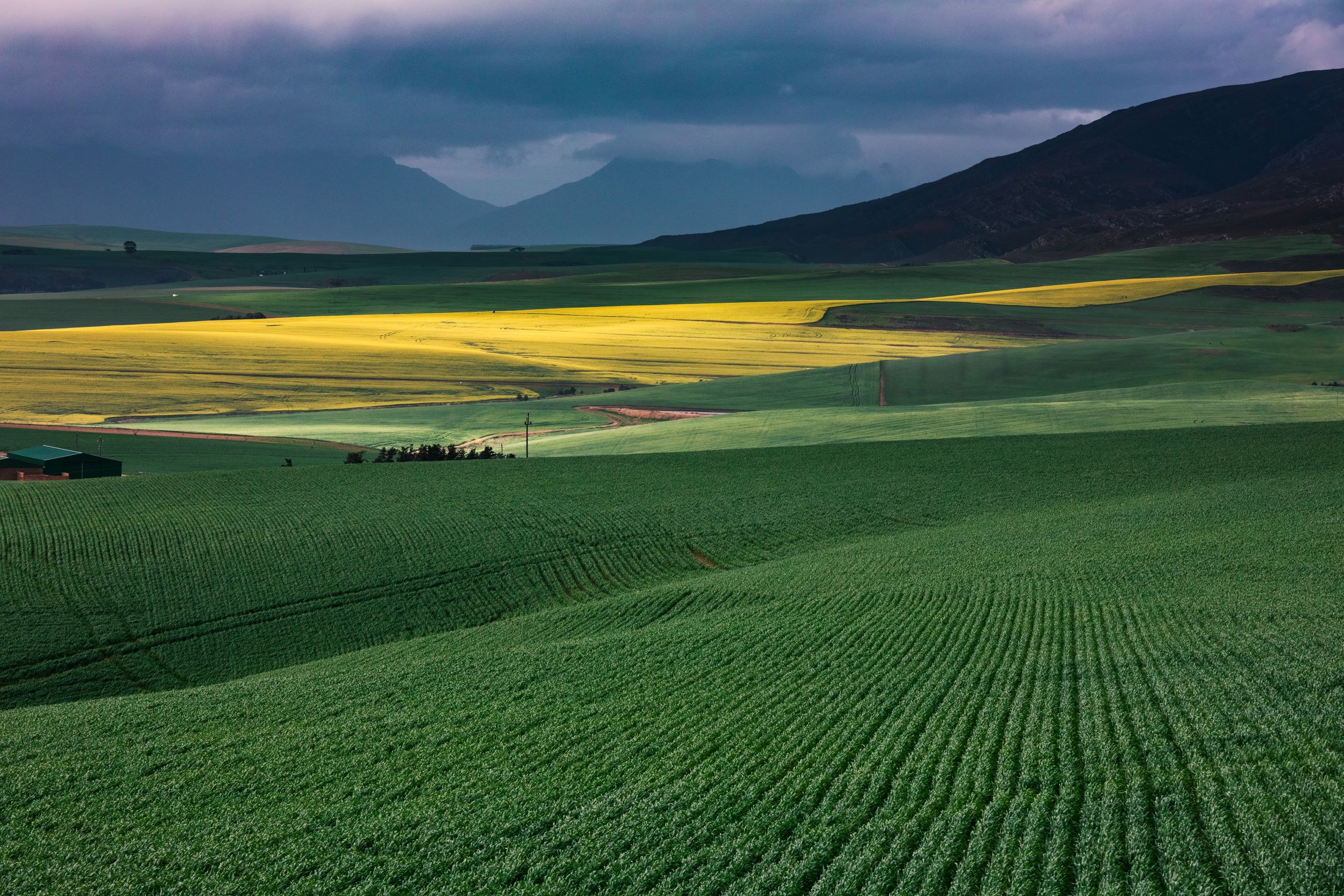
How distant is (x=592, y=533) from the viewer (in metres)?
34.2

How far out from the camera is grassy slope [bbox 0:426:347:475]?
48062mm

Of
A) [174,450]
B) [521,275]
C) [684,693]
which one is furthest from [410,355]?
[521,275]

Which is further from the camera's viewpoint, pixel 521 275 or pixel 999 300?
pixel 521 275

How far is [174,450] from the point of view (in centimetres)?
5041

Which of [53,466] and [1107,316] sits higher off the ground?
[1107,316]

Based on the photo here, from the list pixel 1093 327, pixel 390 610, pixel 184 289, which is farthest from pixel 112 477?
pixel 184 289

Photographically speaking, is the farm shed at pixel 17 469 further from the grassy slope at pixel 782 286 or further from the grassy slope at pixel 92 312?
the grassy slope at pixel 782 286

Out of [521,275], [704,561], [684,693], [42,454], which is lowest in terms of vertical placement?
[704,561]

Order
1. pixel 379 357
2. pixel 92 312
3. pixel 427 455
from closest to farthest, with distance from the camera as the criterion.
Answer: pixel 427 455
pixel 379 357
pixel 92 312

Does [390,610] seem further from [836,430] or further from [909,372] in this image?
[909,372]

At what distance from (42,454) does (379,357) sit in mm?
35915

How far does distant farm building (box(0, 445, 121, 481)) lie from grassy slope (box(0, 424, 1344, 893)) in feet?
28.1

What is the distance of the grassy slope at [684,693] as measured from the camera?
12.2 meters

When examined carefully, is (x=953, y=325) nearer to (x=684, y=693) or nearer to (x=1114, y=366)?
(x=1114, y=366)
